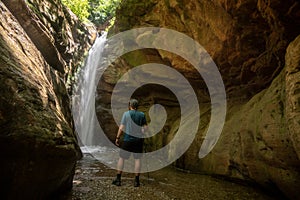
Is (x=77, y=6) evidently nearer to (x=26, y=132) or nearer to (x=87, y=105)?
(x=87, y=105)

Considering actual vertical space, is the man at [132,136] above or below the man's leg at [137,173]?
above

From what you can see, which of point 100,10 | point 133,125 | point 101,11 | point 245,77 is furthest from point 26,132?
point 101,11

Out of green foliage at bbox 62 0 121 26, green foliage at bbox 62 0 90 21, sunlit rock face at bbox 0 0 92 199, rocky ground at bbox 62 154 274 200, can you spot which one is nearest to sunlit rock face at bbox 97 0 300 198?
rocky ground at bbox 62 154 274 200

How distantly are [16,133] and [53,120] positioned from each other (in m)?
0.85

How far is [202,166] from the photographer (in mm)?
8250

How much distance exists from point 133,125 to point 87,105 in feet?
34.1

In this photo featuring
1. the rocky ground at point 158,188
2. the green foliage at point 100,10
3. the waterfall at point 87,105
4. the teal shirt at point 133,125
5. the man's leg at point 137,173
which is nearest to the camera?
the rocky ground at point 158,188

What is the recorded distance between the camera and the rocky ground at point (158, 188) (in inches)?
215

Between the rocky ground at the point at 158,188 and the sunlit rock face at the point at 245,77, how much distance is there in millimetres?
495

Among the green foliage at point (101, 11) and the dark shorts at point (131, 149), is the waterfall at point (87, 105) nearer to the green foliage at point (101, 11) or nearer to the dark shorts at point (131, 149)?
the dark shorts at point (131, 149)

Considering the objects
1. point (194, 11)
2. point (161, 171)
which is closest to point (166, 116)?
point (161, 171)

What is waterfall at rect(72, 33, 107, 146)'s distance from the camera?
15812 millimetres

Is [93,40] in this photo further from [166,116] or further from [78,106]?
[166,116]

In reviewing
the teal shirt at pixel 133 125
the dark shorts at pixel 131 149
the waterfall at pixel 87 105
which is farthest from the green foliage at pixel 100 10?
the dark shorts at pixel 131 149
